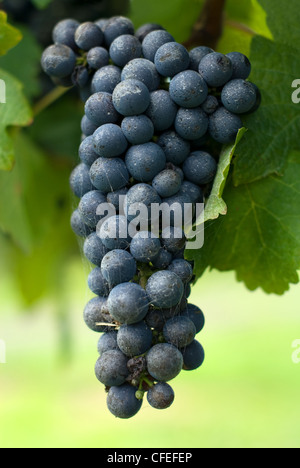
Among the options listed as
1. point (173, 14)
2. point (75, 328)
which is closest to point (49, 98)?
point (173, 14)

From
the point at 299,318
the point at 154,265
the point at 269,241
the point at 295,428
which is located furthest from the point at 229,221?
the point at 299,318

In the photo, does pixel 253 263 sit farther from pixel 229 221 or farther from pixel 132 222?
pixel 132 222

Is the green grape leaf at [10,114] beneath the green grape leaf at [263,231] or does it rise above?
above

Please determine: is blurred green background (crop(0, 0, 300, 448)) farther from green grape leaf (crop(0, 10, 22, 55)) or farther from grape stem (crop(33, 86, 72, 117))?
green grape leaf (crop(0, 10, 22, 55))

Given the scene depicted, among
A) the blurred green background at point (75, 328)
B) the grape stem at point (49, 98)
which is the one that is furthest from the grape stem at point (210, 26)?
the grape stem at point (49, 98)

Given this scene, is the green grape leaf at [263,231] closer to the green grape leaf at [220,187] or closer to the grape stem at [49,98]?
the green grape leaf at [220,187]

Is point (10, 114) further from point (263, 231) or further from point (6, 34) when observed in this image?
point (263, 231)
